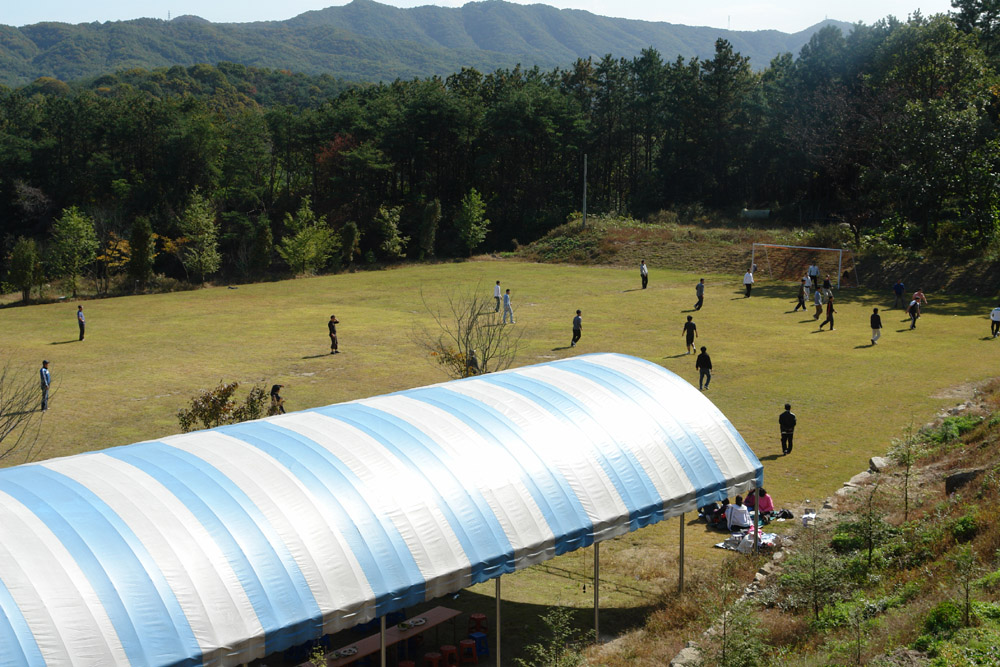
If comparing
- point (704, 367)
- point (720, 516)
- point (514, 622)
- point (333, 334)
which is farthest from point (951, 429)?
point (333, 334)

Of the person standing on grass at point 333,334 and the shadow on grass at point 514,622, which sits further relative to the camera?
the person standing on grass at point 333,334

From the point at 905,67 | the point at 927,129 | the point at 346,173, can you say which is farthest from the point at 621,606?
the point at 346,173

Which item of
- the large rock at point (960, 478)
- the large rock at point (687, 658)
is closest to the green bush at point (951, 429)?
the large rock at point (960, 478)

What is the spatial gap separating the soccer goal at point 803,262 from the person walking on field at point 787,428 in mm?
27897

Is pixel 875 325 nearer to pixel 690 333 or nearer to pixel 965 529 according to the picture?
pixel 690 333

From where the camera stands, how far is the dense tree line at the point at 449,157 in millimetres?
64250

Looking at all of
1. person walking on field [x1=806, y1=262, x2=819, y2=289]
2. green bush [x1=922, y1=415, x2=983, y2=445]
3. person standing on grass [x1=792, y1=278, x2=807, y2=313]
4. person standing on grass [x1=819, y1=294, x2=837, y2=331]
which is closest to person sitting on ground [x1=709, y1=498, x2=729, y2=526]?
green bush [x1=922, y1=415, x2=983, y2=445]

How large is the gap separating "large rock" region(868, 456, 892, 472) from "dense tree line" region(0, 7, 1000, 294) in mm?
40910

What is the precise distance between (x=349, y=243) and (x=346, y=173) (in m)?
13.2

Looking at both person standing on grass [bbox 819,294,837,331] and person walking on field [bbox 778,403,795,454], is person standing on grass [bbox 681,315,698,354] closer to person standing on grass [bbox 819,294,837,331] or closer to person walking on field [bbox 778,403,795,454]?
person standing on grass [bbox 819,294,837,331]

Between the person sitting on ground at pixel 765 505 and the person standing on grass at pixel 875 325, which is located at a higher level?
the person standing on grass at pixel 875 325

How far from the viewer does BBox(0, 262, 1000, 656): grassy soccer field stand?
756 inches

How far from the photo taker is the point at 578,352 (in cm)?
3206

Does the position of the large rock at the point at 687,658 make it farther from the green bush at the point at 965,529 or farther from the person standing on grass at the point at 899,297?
the person standing on grass at the point at 899,297
